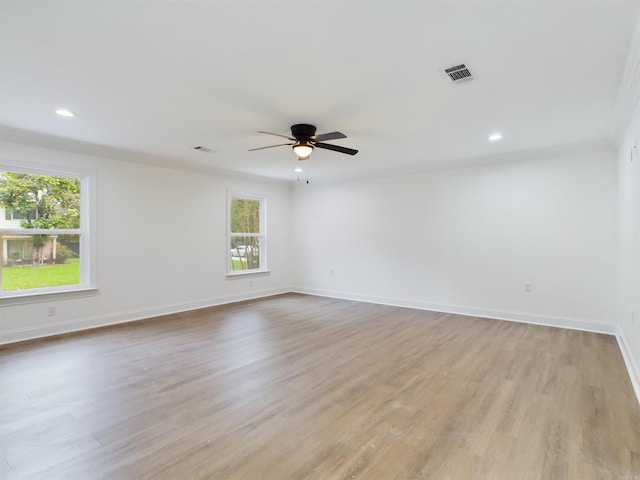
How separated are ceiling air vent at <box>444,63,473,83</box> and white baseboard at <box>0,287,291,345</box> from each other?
511 centimetres

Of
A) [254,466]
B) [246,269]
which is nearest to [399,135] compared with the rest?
[254,466]

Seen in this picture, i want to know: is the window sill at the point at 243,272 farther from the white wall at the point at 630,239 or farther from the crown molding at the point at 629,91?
the crown molding at the point at 629,91

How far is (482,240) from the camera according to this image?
5.38 m

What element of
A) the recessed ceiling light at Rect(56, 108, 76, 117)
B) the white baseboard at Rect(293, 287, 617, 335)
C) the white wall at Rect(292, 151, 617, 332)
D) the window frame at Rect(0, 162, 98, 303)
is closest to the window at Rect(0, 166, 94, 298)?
the window frame at Rect(0, 162, 98, 303)

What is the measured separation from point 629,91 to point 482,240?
9.33 ft

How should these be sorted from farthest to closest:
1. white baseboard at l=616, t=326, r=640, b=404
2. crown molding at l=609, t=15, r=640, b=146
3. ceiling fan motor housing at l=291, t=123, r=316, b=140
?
1. ceiling fan motor housing at l=291, t=123, r=316, b=140
2. white baseboard at l=616, t=326, r=640, b=404
3. crown molding at l=609, t=15, r=640, b=146

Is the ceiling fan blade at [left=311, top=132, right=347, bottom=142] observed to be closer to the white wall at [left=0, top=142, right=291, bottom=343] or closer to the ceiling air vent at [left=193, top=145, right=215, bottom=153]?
the ceiling air vent at [left=193, top=145, right=215, bottom=153]

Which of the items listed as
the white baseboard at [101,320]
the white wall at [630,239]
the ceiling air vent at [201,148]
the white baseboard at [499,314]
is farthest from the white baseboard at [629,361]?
the white baseboard at [101,320]

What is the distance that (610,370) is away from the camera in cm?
322

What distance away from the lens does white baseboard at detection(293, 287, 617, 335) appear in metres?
4.52

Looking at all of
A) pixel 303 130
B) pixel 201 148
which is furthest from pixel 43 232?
pixel 303 130

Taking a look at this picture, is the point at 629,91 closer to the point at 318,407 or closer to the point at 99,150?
the point at 318,407

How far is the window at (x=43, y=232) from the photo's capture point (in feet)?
13.6

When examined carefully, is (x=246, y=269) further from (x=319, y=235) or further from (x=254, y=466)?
(x=254, y=466)
